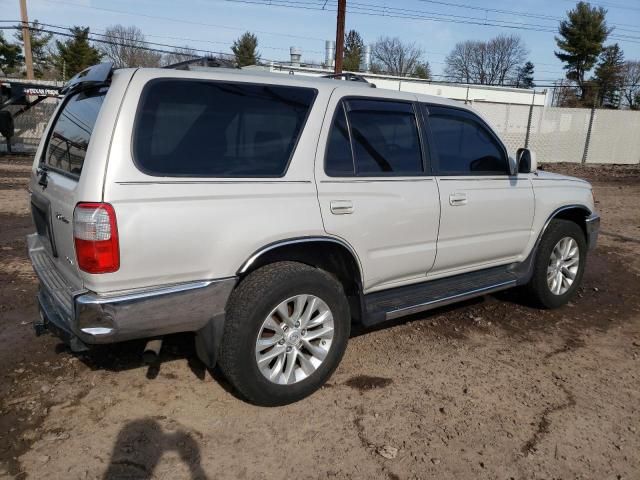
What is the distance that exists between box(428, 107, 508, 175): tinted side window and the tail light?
2.34 meters

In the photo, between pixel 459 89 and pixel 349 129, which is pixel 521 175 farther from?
pixel 459 89

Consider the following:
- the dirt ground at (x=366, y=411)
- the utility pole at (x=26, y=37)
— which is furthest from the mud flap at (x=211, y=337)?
the utility pole at (x=26, y=37)

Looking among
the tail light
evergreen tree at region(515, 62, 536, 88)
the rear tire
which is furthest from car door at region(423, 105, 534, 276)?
evergreen tree at region(515, 62, 536, 88)

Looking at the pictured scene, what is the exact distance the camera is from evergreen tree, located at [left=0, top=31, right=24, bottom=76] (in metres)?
38.7

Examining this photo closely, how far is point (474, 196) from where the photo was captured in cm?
402

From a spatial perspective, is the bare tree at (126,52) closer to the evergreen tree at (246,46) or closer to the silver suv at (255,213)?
the evergreen tree at (246,46)

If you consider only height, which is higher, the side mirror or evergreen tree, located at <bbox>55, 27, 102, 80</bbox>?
evergreen tree, located at <bbox>55, 27, 102, 80</bbox>

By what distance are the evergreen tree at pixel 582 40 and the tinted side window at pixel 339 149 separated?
4918cm

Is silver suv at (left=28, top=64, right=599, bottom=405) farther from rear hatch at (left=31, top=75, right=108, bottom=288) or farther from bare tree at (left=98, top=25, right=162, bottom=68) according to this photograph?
bare tree at (left=98, top=25, right=162, bottom=68)

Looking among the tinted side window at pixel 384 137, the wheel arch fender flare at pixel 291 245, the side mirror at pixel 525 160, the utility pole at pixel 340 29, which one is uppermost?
the utility pole at pixel 340 29

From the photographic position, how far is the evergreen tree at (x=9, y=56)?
3866cm

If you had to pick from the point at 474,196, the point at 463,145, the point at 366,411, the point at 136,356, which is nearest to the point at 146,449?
the point at 136,356

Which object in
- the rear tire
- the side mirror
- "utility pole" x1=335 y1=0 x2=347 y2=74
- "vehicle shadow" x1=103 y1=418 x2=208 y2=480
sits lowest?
"vehicle shadow" x1=103 y1=418 x2=208 y2=480

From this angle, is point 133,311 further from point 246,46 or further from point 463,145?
point 246,46
